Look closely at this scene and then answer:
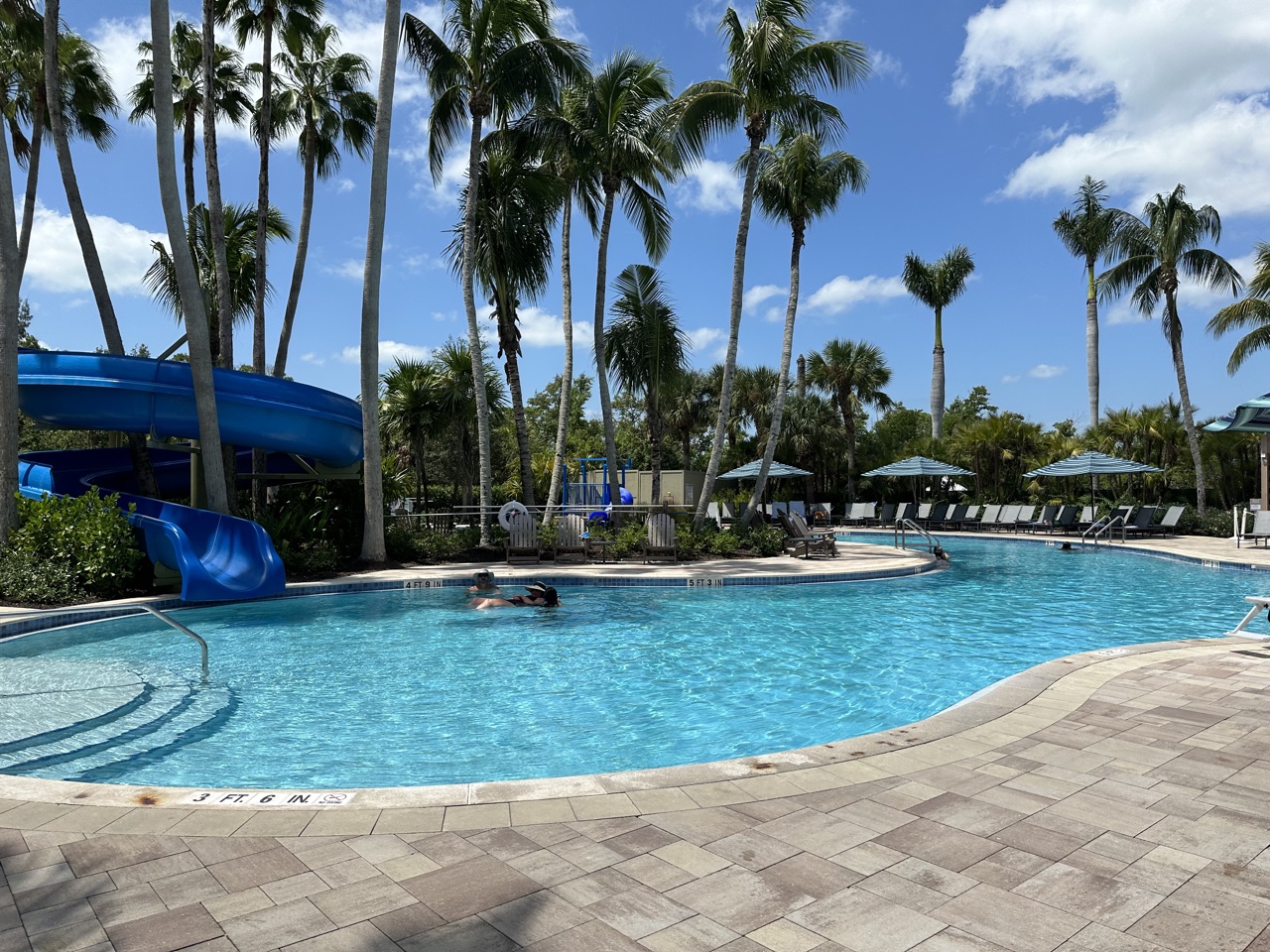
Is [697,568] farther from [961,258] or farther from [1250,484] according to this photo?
[961,258]

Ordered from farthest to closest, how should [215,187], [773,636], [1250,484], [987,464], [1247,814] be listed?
1. [987,464]
2. [1250,484]
3. [215,187]
4. [773,636]
5. [1247,814]

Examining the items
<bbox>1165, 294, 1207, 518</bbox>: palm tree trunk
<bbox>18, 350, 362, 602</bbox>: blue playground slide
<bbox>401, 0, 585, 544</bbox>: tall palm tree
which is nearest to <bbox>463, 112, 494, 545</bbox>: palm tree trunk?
<bbox>401, 0, 585, 544</bbox>: tall palm tree

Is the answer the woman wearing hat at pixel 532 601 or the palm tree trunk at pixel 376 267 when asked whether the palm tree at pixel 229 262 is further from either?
the woman wearing hat at pixel 532 601

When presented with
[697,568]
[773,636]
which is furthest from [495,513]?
[773,636]

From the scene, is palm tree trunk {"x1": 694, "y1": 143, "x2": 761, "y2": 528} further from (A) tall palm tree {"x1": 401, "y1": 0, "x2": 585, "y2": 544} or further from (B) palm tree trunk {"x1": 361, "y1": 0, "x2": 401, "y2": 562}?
(B) palm tree trunk {"x1": 361, "y1": 0, "x2": 401, "y2": 562}

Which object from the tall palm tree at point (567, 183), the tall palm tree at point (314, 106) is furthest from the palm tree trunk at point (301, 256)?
the tall palm tree at point (567, 183)

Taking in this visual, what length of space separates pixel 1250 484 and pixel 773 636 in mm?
26118

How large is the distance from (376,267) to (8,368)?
5.85 meters

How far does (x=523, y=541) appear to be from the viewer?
16.3 meters

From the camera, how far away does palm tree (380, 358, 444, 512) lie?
23.6 m

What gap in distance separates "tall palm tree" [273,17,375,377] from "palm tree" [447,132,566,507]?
3.25 metres

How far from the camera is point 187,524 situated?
12352mm

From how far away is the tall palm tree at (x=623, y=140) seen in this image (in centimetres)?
1803

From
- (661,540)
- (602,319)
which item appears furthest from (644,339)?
(661,540)
